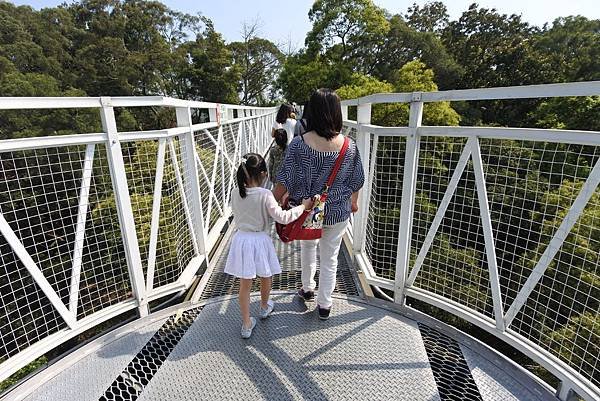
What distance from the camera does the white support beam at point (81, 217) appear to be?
183 centimetres

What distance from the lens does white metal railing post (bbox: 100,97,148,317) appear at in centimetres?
187

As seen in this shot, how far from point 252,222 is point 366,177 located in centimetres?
135

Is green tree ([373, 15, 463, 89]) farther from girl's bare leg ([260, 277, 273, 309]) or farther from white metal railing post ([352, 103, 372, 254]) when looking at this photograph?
girl's bare leg ([260, 277, 273, 309])

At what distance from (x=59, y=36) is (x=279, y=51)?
708 inches

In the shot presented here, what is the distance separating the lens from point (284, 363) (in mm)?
1737

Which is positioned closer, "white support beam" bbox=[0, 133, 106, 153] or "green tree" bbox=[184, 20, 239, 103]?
"white support beam" bbox=[0, 133, 106, 153]

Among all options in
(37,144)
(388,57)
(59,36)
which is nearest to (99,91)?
(59,36)

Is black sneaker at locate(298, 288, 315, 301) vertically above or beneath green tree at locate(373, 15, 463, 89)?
beneath

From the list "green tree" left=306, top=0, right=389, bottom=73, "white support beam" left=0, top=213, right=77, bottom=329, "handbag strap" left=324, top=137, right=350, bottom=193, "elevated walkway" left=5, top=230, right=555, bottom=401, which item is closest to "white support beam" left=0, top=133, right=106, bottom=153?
"white support beam" left=0, top=213, right=77, bottom=329

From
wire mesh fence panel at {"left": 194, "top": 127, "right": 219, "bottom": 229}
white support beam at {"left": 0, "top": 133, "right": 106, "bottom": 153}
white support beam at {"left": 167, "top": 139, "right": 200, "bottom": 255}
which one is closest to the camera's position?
white support beam at {"left": 0, "top": 133, "right": 106, "bottom": 153}

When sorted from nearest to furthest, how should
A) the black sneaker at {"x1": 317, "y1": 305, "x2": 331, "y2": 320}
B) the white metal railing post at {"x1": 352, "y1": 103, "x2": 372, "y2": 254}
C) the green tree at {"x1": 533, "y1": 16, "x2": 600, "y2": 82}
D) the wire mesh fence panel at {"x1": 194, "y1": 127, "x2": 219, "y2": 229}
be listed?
1. the black sneaker at {"x1": 317, "y1": 305, "x2": 331, "y2": 320}
2. the white metal railing post at {"x1": 352, "y1": 103, "x2": 372, "y2": 254}
3. the wire mesh fence panel at {"x1": 194, "y1": 127, "x2": 219, "y2": 229}
4. the green tree at {"x1": 533, "y1": 16, "x2": 600, "y2": 82}

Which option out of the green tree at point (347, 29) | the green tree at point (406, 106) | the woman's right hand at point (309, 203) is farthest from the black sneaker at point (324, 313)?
the green tree at point (347, 29)

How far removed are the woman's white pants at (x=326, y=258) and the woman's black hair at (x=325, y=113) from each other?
1.76ft

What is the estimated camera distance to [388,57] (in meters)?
25.3
